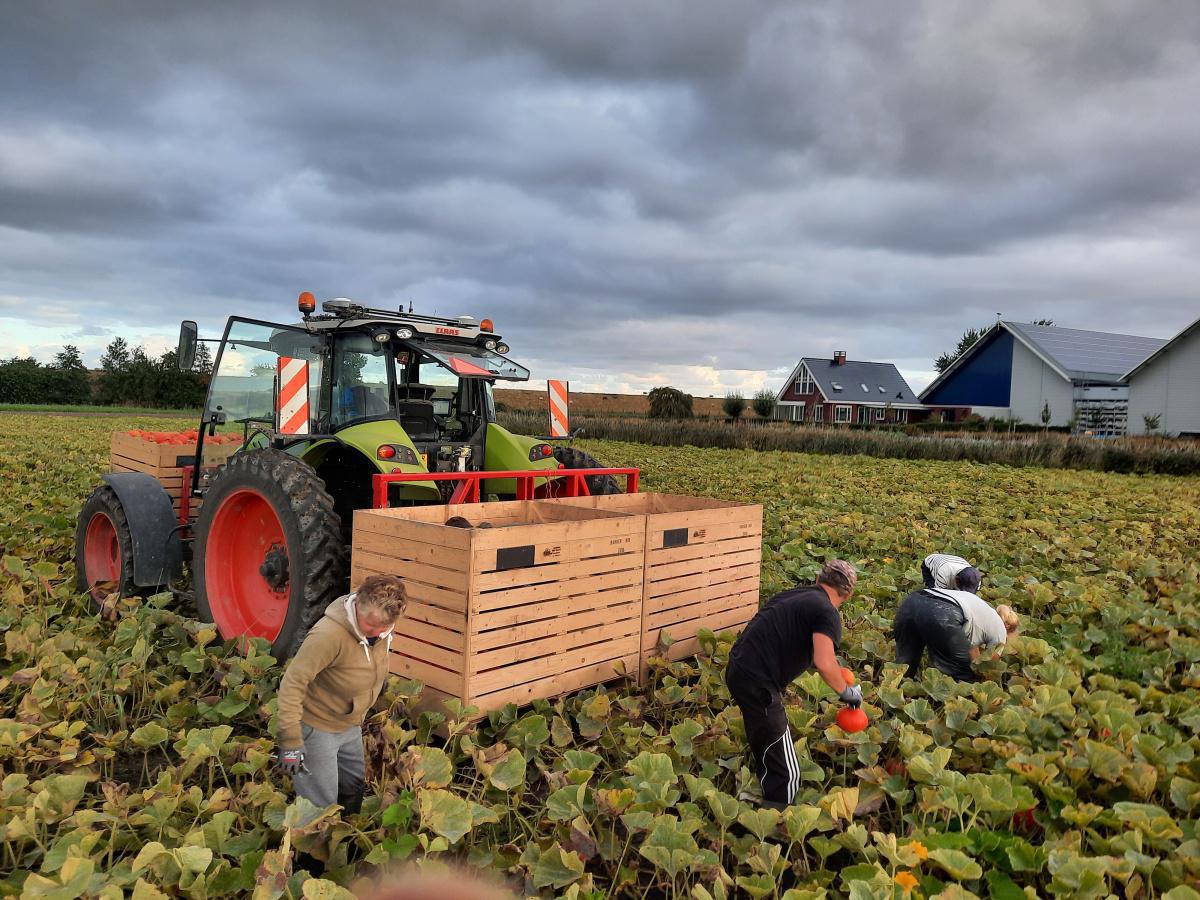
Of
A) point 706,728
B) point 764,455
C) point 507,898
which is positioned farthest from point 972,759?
point 764,455

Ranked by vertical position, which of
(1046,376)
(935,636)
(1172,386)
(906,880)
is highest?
(1046,376)

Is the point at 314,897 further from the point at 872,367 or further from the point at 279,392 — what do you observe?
the point at 872,367

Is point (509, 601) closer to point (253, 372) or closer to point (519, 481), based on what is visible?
point (519, 481)

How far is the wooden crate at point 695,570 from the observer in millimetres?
4512

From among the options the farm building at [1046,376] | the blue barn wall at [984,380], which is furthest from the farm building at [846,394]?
the farm building at [1046,376]

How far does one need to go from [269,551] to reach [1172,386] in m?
32.0

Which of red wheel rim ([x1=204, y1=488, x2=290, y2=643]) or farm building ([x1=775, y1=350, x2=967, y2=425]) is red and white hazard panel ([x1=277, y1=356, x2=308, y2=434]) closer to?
red wheel rim ([x1=204, y1=488, x2=290, y2=643])

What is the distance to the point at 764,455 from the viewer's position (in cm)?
2180

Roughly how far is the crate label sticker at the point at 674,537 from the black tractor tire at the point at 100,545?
12.3ft

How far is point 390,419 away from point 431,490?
1.76 ft

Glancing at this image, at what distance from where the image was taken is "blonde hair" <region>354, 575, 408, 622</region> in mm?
2900

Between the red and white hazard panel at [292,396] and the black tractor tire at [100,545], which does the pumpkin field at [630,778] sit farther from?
the red and white hazard panel at [292,396]

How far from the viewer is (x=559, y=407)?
626 cm

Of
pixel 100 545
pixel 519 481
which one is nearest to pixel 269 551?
pixel 519 481
